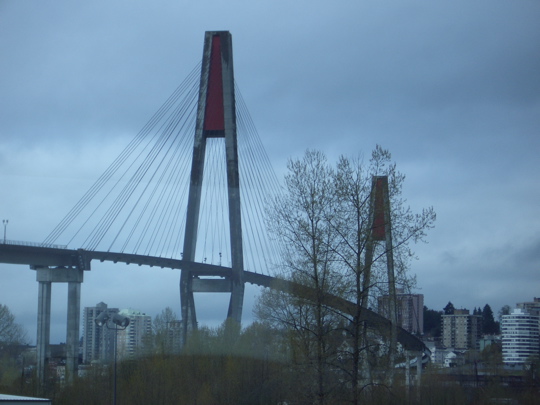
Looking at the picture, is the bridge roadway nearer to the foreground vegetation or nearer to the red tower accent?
the red tower accent

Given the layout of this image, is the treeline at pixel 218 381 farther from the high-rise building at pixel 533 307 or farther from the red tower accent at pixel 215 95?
the high-rise building at pixel 533 307

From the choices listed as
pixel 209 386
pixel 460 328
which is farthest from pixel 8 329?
pixel 460 328

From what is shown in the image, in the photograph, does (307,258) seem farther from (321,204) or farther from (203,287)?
(203,287)

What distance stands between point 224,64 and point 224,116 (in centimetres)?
254

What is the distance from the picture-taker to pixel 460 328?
74812mm

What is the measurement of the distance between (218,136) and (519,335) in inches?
809

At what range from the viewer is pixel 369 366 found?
18000 mm

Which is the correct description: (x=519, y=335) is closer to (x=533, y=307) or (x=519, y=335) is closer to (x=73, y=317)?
(x=533, y=307)

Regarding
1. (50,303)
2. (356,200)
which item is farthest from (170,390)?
(50,303)

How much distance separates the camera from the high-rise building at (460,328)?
232ft

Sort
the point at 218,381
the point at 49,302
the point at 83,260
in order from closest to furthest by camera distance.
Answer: the point at 218,381
the point at 83,260
the point at 49,302

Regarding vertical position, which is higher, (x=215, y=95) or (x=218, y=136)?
(x=215, y=95)

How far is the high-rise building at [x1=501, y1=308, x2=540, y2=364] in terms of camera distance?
42.2 m

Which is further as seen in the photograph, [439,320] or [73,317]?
[439,320]
